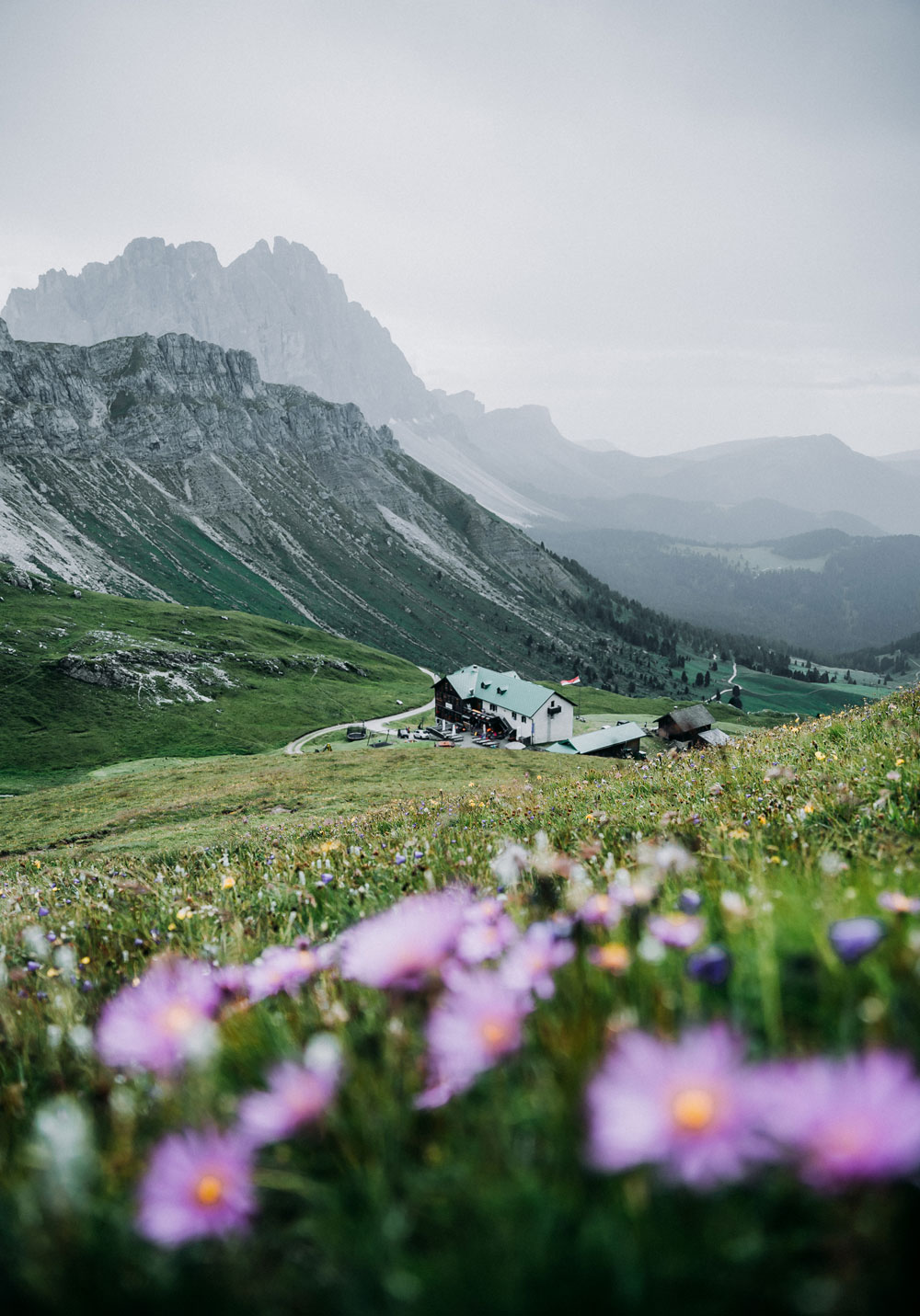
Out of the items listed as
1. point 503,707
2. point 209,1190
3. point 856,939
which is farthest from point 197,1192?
point 503,707

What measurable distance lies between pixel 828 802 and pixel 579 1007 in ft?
14.9

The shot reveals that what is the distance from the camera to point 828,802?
5.34 metres

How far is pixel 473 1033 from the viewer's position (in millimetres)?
1454

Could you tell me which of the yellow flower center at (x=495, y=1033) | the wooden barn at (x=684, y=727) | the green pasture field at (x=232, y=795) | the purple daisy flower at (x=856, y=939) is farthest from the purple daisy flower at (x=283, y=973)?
the wooden barn at (x=684, y=727)

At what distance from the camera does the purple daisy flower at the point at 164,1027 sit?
→ 5.64ft

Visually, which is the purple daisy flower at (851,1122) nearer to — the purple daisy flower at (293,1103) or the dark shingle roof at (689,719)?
the purple daisy flower at (293,1103)

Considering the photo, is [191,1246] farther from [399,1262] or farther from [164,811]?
[164,811]

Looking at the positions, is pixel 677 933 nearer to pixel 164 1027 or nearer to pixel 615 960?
pixel 615 960

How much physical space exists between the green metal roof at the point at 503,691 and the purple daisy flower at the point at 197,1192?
330 feet

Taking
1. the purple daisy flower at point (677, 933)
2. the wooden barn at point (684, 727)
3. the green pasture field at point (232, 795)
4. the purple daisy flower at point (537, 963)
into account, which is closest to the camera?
the purple daisy flower at point (537, 963)

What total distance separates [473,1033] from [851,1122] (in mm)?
782

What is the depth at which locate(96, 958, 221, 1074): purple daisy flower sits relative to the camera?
5.64 ft

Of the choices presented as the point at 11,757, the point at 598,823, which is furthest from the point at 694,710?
the point at 598,823

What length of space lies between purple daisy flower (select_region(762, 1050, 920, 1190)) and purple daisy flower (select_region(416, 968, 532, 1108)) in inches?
23.2
